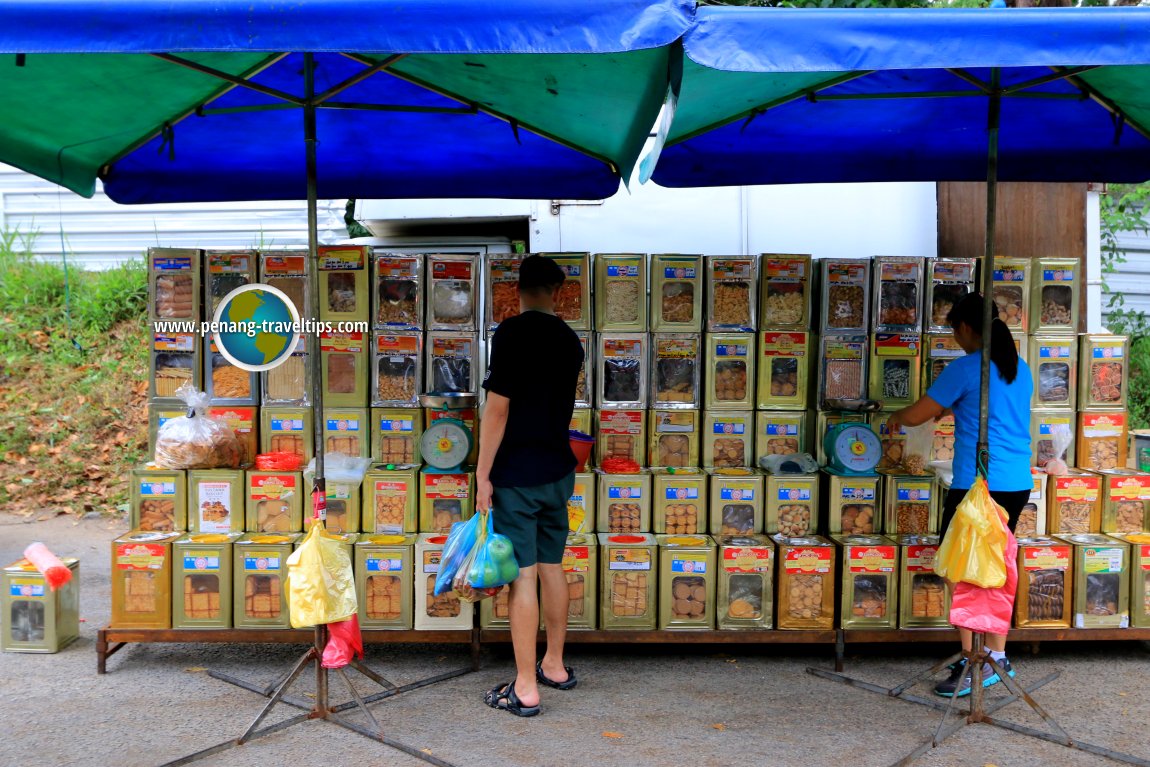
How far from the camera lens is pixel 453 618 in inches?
185

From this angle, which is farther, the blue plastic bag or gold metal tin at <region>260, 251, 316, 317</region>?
gold metal tin at <region>260, 251, 316, 317</region>

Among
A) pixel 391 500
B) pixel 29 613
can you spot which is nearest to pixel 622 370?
pixel 391 500

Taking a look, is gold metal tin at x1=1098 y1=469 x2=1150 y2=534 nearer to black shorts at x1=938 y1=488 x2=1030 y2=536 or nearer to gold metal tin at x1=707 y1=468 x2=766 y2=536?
black shorts at x1=938 y1=488 x2=1030 y2=536

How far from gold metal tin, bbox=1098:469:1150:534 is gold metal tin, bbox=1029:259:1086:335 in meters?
0.80

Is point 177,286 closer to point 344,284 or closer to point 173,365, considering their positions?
point 173,365

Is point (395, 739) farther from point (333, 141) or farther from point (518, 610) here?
point (333, 141)

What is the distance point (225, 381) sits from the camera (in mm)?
4863

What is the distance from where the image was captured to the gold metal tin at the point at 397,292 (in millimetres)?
4863

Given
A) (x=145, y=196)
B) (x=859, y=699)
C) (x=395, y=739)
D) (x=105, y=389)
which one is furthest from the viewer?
(x=105, y=389)

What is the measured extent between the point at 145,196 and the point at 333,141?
3.82 ft

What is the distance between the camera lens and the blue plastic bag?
3.97 meters

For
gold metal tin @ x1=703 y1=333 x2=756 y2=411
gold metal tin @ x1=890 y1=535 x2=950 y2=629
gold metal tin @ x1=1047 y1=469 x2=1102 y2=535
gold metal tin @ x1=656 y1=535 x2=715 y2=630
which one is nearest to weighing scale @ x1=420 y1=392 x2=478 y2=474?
gold metal tin @ x1=656 y1=535 x2=715 y2=630

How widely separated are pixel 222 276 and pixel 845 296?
10.6 ft

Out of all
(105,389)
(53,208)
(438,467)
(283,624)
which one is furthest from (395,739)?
(53,208)
